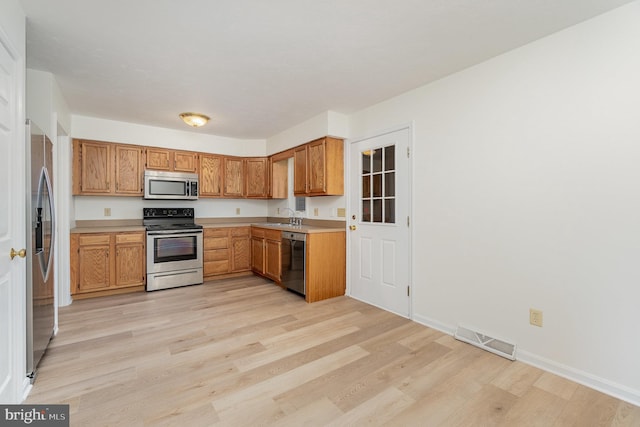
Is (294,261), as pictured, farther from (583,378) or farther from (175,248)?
(583,378)

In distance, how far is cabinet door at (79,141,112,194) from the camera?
4.00 m

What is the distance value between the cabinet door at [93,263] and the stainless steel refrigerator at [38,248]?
1.41 meters

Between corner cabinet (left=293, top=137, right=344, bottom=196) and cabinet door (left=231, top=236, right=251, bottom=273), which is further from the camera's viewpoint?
cabinet door (left=231, top=236, right=251, bottom=273)

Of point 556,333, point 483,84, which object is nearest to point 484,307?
point 556,333

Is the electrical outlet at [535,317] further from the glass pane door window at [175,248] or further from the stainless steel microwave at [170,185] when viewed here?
the stainless steel microwave at [170,185]

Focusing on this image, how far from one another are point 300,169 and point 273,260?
1419 millimetres

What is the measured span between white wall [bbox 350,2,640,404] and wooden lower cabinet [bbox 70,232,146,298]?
378 cm

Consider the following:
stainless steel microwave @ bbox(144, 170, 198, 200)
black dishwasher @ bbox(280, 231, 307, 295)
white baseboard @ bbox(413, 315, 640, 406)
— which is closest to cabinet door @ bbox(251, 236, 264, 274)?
black dishwasher @ bbox(280, 231, 307, 295)

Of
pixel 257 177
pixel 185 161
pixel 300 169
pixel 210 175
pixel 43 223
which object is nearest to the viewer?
pixel 43 223

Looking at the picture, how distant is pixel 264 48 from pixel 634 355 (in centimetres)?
329

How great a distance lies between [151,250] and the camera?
4.12 meters

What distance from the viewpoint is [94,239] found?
12.4ft

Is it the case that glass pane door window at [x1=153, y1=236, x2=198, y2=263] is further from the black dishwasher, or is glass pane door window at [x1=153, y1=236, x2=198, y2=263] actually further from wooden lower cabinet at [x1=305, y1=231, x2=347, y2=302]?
wooden lower cabinet at [x1=305, y1=231, x2=347, y2=302]

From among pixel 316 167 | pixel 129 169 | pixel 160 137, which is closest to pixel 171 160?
pixel 160 137
